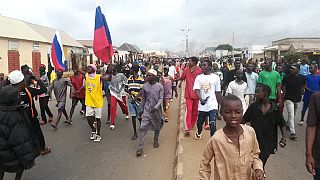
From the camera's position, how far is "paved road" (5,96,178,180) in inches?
206

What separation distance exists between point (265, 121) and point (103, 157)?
11.0ft

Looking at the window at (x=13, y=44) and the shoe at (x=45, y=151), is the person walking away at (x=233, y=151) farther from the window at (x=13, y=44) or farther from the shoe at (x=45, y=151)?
the window at (x=13, y=44)

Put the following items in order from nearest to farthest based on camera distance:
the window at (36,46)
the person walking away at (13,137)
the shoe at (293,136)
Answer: the person walking away at (13,137) → the shoe at (293,136) → the window at (36,46)

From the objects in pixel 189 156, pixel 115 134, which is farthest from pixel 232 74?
pixel 189 156

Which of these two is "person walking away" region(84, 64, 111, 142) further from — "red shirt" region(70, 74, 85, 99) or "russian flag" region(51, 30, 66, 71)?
"russian flag" region(51, 30, 66, 71)

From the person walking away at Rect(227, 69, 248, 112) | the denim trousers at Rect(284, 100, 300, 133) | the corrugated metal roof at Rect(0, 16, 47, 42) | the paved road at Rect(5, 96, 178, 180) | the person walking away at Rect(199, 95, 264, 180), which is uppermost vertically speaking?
the corrugated metal roof at Rect(0, 16, 47, 42)

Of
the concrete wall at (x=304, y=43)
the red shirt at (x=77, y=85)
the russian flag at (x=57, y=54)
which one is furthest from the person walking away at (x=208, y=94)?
the concrete wall at (x=304, y=43)

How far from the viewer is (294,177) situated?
4934 millimetres

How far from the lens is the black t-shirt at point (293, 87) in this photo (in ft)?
24.5

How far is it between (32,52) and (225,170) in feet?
94.0

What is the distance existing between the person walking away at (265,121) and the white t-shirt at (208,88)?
227 cm

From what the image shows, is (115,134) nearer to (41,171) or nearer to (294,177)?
(41,171)

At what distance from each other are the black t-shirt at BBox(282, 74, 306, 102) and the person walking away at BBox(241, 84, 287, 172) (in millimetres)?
3837

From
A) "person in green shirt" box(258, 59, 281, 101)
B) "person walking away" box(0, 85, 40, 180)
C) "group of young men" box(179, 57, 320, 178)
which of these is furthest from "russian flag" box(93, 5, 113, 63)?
"person in green shirt" box(258, 59, 281, 101)
